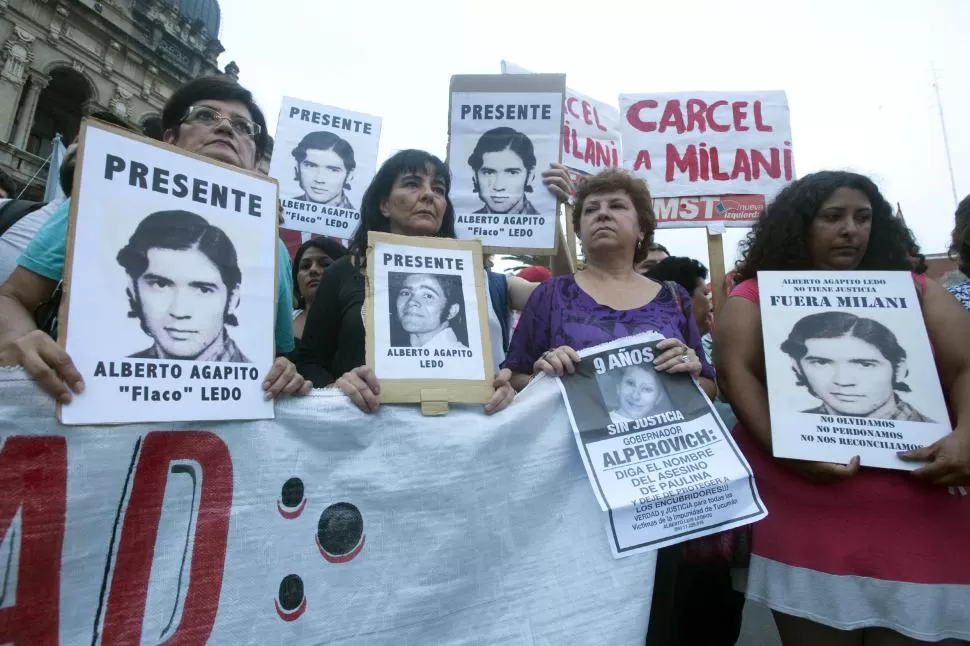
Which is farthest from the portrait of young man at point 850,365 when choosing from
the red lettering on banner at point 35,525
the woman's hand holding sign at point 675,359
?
the red lettering on banner at point 35,525

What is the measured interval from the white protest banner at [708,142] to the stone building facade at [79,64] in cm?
1436

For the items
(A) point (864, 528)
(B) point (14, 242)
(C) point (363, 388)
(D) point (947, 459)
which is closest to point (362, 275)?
(C) point (363, 388)

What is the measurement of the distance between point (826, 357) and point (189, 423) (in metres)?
1.65

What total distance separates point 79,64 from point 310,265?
17.1 meters

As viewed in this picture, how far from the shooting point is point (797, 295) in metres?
1.63

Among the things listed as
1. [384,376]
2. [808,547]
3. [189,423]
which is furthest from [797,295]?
[189,423]

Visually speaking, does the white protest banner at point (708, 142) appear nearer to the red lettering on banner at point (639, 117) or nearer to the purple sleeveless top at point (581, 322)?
the red lettering on banner at point (639, 117)

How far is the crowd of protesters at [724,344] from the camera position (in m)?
1.32

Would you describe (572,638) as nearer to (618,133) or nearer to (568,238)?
(568,238)

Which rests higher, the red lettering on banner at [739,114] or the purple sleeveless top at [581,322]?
the red lettering on banner at [739,114]

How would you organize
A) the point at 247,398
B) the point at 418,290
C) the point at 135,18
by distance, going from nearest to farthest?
the point at 247,398 < the point at 418,290 < the point at 135,18

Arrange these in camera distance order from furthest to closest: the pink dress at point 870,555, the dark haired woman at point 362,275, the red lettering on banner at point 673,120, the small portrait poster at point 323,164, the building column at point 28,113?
the building column at point 28,113, the small portrait poster at point 323,164, the red lettering on banner at point 673,120, the dark haired woman at point 362,275, the pink dress at point 870,555

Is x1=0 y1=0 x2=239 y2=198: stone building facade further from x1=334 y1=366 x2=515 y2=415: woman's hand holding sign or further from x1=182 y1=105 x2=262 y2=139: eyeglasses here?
x1=334 y1=366 x2=515 y2=415: woman's hand holding sign

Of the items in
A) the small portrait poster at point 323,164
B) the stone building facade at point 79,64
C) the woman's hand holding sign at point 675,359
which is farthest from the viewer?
the stone building facade at point 79,64
